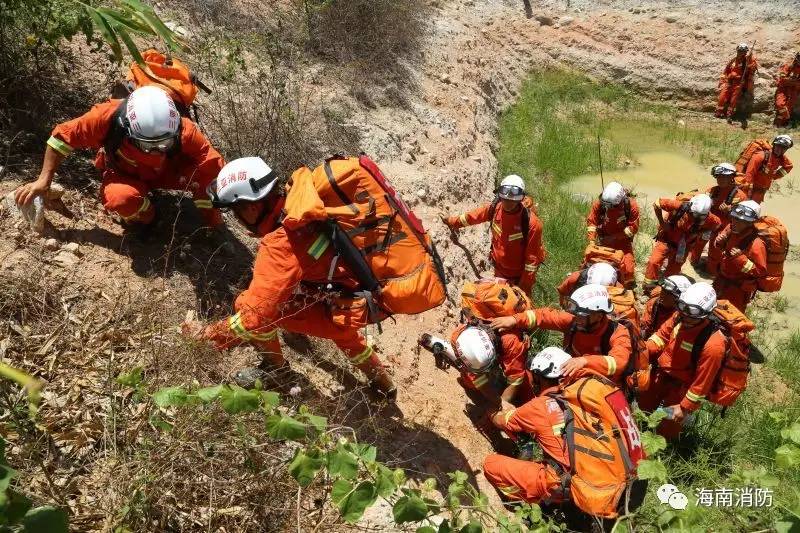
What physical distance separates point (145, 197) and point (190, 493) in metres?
2.05

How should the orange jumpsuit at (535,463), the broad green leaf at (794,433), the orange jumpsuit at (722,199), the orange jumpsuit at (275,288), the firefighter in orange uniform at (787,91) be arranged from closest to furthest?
the broad green leaf at (794,433), the orange jumpsuit at (275,288), the orange jumpsuit at (535,463), the orange jumpsuit at (722,199), the firefighter in orange uniform at (787,91)

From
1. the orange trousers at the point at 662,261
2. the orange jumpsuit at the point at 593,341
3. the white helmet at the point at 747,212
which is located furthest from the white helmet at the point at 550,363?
the orange trousers at the point at 662,261

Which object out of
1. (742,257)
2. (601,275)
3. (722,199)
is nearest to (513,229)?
(601,275)

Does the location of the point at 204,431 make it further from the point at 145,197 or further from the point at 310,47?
the point at 310,47

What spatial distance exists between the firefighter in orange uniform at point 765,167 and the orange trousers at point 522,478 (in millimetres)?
6709

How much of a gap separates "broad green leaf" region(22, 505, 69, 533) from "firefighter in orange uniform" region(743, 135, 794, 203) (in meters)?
9.74

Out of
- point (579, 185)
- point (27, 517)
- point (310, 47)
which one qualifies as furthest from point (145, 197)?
point (579, 185)

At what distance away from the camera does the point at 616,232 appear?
743 cm

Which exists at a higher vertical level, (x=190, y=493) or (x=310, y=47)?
(x=310, y=47)

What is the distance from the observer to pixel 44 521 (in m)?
1.23

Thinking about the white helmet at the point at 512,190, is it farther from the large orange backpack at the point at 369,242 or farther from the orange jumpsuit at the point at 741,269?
the orange jumpsuit at the point at 741,269

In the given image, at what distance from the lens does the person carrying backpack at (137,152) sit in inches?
143

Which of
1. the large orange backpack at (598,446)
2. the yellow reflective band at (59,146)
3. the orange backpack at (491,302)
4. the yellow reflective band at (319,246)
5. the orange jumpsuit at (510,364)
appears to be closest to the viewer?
the yellow reflective band at (319,246)

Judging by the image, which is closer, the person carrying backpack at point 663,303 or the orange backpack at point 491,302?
the orange backpack at point 491,302
